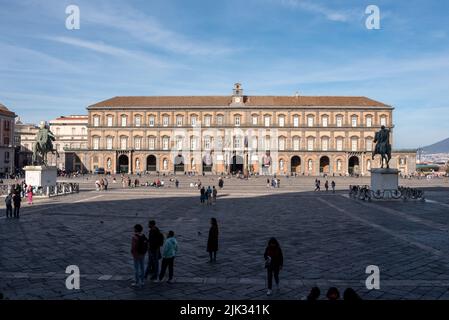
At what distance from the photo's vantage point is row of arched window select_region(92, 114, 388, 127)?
2557 inches

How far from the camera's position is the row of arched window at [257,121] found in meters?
64.9

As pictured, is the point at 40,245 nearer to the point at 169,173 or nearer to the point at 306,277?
the point at 306,277

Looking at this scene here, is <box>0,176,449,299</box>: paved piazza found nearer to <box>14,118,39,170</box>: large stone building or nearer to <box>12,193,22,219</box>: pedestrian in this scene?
<box>12,193,22,219</box>: pedestrian

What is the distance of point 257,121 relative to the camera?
66188 millimetres

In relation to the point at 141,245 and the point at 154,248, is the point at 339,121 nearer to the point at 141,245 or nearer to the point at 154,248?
the point at 154,248

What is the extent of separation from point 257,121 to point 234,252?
57.4 metres

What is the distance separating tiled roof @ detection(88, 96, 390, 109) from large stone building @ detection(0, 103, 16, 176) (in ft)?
46.9

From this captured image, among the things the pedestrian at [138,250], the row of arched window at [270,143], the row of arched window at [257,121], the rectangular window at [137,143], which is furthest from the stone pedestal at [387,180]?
the rectangular window at [137,143]

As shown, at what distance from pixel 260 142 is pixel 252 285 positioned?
59.5m

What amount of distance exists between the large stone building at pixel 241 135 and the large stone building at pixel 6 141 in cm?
1337

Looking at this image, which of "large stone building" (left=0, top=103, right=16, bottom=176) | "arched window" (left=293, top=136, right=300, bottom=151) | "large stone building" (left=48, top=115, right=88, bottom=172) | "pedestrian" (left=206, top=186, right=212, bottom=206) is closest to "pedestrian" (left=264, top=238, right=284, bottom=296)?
"pedestrian" (left=206, top=186, right=212, bottom=206)

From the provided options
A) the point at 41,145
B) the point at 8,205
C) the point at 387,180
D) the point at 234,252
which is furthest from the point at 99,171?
the point at 234,252

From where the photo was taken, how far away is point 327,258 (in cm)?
930
